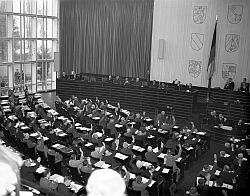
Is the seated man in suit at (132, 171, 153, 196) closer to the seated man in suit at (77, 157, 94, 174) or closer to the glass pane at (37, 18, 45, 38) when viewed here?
the seated man in suit at (77, 157, 94, 174)

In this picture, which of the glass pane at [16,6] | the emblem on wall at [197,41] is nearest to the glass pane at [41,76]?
the glass pane at [16,6]

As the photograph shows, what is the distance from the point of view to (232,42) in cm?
2327

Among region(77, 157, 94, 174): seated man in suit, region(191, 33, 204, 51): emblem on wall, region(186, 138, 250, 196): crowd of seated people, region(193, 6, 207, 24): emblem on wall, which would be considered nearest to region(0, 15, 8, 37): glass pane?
region(191, 33, 204, 51): emblem on wall

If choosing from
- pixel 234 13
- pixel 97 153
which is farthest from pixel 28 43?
pixel 97 153

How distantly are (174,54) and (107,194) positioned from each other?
2482cm

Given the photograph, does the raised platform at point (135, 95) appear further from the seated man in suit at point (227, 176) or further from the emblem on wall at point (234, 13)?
the seated man in suit at point (227, 176)

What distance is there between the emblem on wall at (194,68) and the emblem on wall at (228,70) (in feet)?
5.95

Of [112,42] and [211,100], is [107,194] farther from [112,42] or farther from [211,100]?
[112,42]

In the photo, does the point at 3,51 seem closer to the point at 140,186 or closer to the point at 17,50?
the point at 17,50

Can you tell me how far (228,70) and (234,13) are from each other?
13.0 ft

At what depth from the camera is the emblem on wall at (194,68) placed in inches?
972

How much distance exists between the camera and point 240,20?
22.7 m

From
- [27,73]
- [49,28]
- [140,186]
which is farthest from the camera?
[49,28]

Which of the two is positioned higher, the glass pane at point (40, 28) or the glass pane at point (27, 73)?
the glass pane at point (40, 28)
